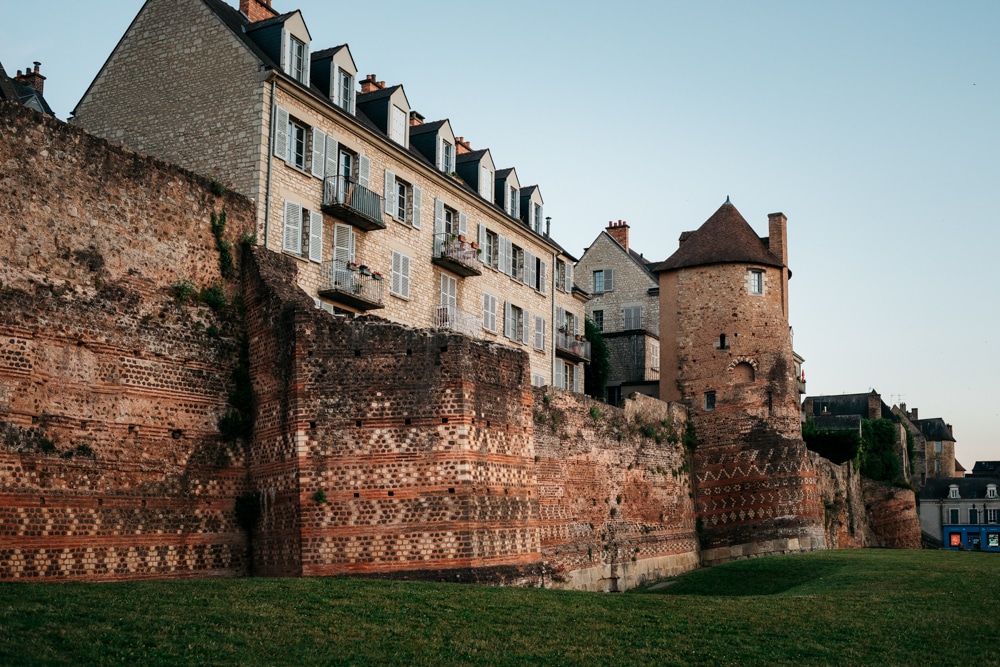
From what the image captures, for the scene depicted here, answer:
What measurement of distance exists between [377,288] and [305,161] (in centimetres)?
387

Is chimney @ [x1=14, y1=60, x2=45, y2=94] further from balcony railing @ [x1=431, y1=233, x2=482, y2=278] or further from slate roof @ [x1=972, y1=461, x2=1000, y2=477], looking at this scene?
slate roof @ [x1=972, y1=461, x2=1000, y2=477]

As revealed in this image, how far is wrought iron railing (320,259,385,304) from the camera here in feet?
87.0

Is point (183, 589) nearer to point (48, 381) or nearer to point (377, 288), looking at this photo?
point (48, 381)

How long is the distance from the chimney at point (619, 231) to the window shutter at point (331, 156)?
28.3 metres

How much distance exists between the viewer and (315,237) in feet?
86.3

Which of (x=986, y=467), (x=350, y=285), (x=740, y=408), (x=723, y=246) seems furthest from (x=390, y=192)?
(x=986, y=467)

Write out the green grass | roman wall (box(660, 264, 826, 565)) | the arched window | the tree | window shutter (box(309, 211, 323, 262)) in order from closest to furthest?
the green grass → window shutter (box(309, 211, 323, 262)) → roman wall (box(660, 264, 826, 565)) → the arched window → the tree

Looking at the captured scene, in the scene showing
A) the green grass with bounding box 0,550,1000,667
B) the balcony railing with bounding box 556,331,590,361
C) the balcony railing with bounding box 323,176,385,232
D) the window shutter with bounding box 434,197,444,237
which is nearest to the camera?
the green grass with bounding box 0,550,1000,667

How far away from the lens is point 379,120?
3067cm

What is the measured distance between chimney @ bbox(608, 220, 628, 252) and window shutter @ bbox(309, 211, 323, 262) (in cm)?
2945

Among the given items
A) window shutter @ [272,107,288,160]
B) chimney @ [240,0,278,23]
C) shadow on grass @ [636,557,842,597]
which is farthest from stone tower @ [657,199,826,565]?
window shutter @ [272,107,288,160]

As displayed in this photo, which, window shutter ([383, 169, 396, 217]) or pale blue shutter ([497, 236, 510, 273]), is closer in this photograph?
window shutter ([383, 169, 396, 217])

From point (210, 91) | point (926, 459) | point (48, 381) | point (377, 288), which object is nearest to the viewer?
point (48, 381)

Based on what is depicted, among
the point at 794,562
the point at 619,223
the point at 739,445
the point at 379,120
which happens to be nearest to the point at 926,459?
the point at 619,223
